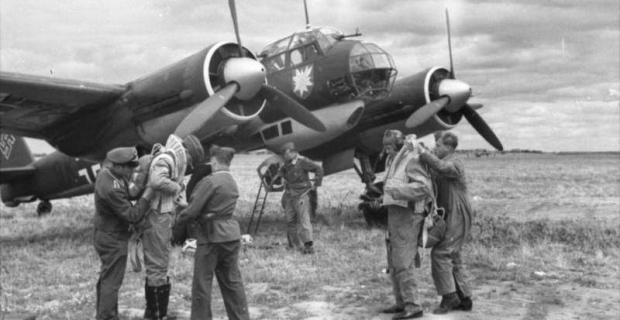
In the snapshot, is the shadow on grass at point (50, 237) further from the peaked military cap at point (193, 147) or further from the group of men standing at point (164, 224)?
the peaked military cap at point (193, 147)

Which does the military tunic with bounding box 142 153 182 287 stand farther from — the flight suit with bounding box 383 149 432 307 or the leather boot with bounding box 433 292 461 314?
the leather boot with bounding box 433 292 461 314

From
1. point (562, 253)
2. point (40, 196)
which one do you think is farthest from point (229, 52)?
point (40, 196)

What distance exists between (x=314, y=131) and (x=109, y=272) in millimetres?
6491

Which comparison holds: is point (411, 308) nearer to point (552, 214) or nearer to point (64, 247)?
point (64, 247)

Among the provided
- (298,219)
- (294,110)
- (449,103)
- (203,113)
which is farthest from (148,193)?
(449,103)

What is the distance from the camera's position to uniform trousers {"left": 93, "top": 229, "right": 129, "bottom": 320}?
17.4 ft

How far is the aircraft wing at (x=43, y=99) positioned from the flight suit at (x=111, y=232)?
15.2 feet

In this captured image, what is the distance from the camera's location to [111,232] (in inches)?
211

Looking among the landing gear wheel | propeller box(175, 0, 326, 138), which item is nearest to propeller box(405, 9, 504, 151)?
propeller box(175, 0, 326, 138)

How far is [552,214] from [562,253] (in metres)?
5.93

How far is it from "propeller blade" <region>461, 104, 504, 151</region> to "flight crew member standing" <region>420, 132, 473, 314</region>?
7.31 metres

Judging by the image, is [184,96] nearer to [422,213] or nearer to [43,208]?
[422,213]

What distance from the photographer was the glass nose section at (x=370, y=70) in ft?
36.4

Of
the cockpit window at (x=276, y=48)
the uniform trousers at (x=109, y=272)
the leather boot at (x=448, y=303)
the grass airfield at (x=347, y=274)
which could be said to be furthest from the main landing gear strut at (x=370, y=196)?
the uniform trousers at (x=109, y=272)
